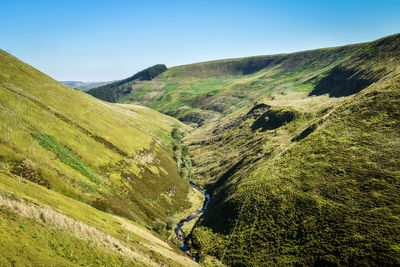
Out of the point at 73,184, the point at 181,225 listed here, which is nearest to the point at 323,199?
the point at 181,225

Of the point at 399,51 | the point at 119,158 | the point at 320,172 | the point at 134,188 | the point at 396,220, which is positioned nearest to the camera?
the point at 396,220

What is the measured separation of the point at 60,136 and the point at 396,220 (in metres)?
97.3

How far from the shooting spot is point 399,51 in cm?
13738

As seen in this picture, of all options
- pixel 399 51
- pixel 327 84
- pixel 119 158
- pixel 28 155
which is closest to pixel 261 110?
pixel 327 84

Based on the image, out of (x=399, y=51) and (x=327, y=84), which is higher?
(x=399, y=51)

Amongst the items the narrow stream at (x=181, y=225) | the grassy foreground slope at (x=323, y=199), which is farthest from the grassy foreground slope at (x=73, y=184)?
the grassy foreground slope at (x=323, y=199)

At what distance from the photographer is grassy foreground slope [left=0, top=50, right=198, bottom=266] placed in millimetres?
25344

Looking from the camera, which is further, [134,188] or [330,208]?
[134,188]

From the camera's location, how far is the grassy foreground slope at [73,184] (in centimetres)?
2534

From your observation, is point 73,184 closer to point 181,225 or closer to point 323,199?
point 181,225

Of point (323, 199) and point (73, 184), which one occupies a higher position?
point (73, 184)

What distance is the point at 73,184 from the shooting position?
5478 centimetres

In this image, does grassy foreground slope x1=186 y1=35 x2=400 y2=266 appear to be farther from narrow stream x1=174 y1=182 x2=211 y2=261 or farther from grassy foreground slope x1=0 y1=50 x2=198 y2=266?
grassy foreground slope x1=0 y1=50 x2=198 y2=266

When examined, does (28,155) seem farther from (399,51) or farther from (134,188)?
(399,51)
